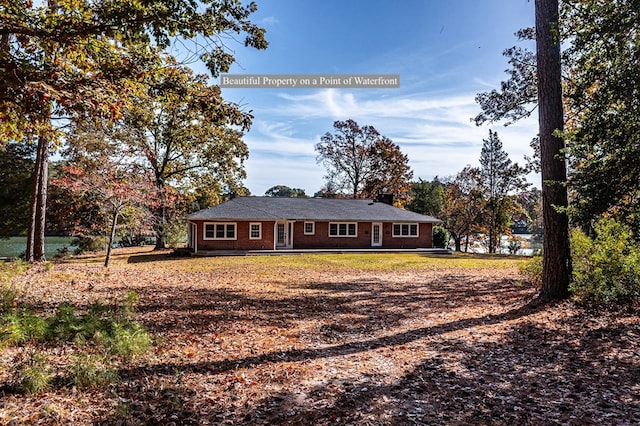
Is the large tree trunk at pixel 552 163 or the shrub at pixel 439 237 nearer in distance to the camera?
the large tree trunk at pixel 552 163

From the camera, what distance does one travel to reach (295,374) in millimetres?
4574

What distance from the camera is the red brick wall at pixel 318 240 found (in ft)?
78.1

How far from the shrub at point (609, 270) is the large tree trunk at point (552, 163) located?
354mm

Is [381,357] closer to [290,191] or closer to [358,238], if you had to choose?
[358,238]

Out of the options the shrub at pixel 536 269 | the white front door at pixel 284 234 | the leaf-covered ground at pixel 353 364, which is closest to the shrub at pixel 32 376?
the leaf-covered ground at pixel 353 364

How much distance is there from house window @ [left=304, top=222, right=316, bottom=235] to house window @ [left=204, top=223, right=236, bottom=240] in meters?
5.15

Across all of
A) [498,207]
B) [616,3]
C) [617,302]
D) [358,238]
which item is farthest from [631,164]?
[498,207]

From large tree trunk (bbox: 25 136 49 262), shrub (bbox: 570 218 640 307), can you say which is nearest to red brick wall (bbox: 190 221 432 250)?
large tree trunk (bbox: 25 136 49 262)

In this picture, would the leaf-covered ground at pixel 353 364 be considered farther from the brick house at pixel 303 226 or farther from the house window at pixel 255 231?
the house window at pixel 255 231

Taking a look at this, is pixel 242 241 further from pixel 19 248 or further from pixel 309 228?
pixel 19 248

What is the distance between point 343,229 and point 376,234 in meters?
2.69

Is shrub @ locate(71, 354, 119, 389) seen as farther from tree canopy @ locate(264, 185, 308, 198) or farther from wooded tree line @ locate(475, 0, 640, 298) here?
tree canopy @ locate(264, 185, 308, 198)

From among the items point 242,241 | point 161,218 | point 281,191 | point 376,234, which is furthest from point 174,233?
point 281,191

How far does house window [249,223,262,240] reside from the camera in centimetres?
2438
